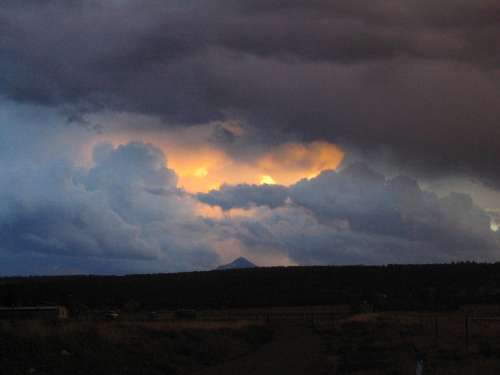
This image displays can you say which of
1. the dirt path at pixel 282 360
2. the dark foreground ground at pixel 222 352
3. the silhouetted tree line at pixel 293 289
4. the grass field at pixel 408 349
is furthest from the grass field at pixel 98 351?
the silhouetted tree line at pixel 293 289

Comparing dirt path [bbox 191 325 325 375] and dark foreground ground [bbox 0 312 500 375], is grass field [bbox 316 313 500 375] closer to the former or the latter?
dark foreground ground [bbox 0 312 500 375]

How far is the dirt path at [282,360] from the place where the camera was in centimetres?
2617

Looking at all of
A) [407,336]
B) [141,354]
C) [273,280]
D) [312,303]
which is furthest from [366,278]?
[141,354]

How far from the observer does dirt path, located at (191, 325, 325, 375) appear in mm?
26172

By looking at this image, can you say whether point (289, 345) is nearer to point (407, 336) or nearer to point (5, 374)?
point (407, 336)

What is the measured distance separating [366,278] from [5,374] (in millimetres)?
120391

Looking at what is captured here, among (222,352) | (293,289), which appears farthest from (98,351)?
(293,289)

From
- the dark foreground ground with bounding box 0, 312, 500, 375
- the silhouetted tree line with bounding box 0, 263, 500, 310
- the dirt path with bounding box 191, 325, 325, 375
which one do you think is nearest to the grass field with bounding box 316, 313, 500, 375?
the dark foreground ground with bounding box 0, 312, 500, 375

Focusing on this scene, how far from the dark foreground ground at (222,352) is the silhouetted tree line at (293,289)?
5642 centimetres

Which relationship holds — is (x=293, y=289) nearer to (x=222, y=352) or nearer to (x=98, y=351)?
(x=222, y=352)

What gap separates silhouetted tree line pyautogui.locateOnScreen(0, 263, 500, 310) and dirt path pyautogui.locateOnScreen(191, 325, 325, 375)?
55.2 m

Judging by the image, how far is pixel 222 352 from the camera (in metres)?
33.8

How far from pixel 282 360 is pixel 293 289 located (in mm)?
98278

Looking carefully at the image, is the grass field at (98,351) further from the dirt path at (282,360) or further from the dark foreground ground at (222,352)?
the dirt path at (282,360)
